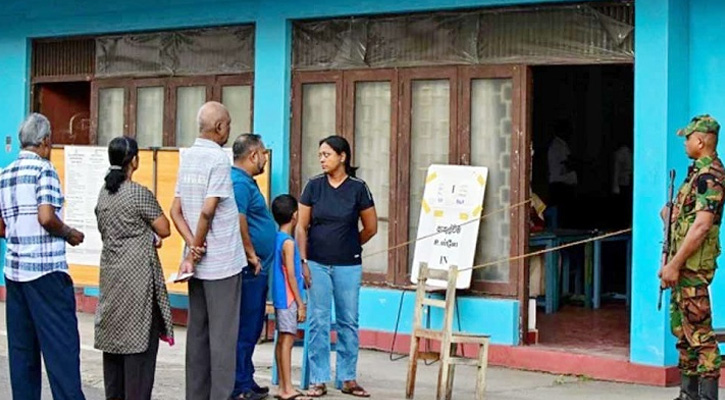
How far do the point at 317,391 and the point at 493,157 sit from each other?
2967 millimetres

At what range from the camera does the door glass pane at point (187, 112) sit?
1365 cm

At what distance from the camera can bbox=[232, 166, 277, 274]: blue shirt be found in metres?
8.83

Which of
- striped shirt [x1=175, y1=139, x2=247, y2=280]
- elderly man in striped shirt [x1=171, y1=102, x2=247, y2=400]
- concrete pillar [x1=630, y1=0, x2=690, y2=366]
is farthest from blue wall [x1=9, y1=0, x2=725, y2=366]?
striped shirt [x1=175, y1=139, x2=247, y2=280]

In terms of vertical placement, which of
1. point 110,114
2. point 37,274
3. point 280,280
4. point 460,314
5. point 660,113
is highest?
point 110,114

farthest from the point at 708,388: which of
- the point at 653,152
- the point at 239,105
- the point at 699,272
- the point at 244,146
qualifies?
the point at 239,105

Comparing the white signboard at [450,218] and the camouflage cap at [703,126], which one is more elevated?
the camouflage cap at [703,126]

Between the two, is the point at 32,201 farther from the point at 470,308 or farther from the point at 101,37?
the point at 101,37

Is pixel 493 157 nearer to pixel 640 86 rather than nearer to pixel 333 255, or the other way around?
A: pixel 640 86

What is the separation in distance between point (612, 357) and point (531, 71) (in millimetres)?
2511

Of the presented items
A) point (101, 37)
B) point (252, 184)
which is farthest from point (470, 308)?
point (101, 37)

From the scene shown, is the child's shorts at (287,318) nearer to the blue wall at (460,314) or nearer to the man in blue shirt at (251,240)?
the man in blue shirt at (251,240)

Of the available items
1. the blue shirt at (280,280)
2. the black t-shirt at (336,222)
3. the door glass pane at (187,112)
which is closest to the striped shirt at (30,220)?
the blue shirt at (280,280)

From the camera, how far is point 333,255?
379 inches

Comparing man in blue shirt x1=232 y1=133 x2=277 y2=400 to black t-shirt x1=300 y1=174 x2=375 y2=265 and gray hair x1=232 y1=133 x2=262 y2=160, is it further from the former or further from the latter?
black t-shirt x1=300 y1=174 x2=375 y2=265
